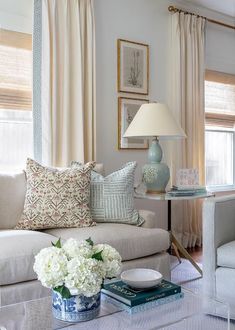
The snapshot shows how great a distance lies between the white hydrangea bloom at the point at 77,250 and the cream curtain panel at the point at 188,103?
2.67m

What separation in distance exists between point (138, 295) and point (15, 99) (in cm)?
210

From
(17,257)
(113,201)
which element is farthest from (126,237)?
(17,257)

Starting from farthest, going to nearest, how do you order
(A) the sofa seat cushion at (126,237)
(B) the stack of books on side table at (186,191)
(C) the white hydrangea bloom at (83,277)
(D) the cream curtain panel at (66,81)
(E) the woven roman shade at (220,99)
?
(E) the woven roman shade at (220,99) → (D) the cream curtain panel at (66,81) → (B) the stack of books on side table at (186,191) → (A) the sofa seat cushion at (126,237) → (C) the white hydrangea bloom at (83,277)

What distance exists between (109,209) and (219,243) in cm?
79

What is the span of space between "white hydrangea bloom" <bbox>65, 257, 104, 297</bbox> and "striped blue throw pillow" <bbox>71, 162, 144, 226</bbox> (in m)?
1.34

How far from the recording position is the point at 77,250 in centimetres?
137

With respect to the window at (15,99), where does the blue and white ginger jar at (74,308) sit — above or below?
below

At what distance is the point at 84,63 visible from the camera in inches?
131

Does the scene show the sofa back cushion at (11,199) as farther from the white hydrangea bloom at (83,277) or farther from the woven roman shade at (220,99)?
the woven roman shade at (220,99)

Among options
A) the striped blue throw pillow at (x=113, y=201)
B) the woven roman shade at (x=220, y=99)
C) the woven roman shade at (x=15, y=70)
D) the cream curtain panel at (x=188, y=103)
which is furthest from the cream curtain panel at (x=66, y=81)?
the woven roman shade at (x=220, y=99)

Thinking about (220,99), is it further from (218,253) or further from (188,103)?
(218,253)

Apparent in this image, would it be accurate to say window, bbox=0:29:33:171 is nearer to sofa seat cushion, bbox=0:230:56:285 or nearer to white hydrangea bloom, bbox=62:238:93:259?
sofa seat cushion, bbox=0:230:56:285

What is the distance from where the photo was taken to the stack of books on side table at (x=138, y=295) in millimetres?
1449

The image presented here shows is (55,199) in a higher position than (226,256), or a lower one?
higher
